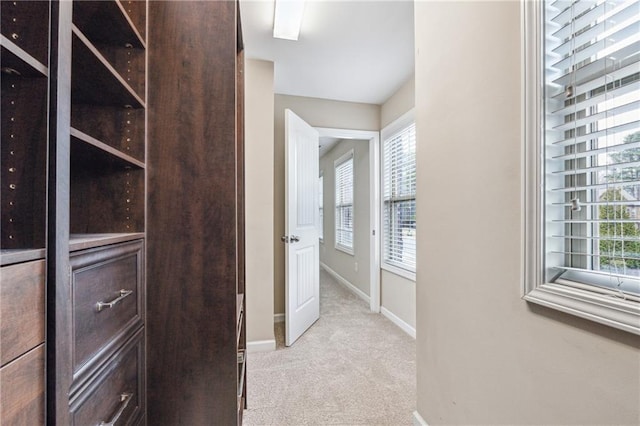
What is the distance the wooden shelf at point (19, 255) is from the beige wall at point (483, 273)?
119 centimetres

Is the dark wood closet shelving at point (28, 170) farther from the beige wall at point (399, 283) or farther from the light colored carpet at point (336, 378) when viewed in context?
the beige wall at point (399, 283)

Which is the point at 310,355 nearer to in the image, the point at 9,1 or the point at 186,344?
the point at 186,344

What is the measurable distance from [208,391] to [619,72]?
63.4 inches

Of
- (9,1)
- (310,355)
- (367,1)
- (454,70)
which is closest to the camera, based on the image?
(9,1)

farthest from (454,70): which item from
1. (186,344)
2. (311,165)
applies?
(311,165)

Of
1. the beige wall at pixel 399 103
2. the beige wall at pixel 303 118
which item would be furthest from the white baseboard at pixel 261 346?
the beige wall at pixel 399 103

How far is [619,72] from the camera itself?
0.74 meters

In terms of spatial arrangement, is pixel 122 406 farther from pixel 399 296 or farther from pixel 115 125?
pixel 399 296

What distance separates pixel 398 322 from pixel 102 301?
2.69 m

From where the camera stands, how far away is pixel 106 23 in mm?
890

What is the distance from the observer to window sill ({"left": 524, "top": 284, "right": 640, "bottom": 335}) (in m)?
0.65

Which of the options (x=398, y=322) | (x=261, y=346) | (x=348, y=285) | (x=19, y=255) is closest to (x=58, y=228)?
(x=19, y=255)

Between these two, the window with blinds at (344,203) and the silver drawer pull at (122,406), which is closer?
the silver drawer pull at (122,406)

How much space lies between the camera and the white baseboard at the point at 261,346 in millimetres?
2387
